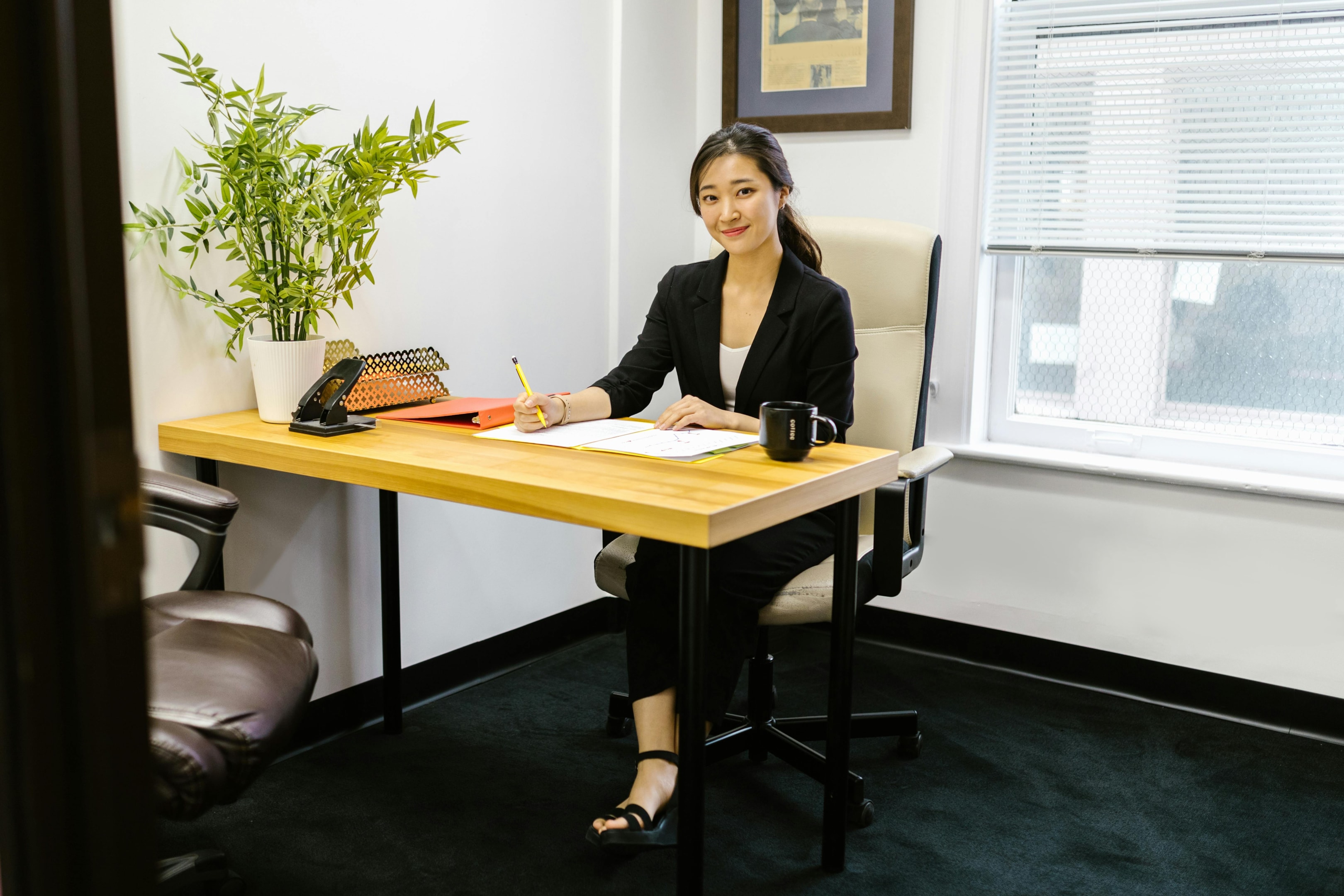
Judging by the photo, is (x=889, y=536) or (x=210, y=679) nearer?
(x=210, y=679)

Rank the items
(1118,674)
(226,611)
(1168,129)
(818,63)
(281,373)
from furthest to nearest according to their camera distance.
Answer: (818,63) < (1118,674) < (1168,129) < (281,373) < (226,611)

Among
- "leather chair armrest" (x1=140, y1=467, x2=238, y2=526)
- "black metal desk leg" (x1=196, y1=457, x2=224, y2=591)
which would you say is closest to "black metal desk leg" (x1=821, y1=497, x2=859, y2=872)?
"leather chair armrest" (x1=140, y1=467, x2=238, y2=526)

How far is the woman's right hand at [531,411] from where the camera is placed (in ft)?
5.90

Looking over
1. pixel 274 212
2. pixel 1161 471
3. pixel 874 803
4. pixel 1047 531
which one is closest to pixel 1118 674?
pixel 1047 531

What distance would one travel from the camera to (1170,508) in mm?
2490

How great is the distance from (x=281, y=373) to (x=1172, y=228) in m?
1.99

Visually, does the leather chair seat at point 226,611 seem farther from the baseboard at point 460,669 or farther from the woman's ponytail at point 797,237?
the woman's ponytail at point 797,237

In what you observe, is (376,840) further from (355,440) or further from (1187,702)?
(1187,702)

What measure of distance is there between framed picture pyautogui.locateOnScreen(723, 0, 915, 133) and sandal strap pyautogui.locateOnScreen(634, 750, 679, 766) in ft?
5.80

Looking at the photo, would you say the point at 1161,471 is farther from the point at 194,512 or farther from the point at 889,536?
Result: the point at 194,512

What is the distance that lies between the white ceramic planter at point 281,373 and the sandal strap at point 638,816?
91 cm

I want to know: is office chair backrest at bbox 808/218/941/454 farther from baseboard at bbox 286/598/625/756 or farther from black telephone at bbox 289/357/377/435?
black telephone at bbox 289/357/377/435

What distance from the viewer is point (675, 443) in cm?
170

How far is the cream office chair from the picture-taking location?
2.00 metres
